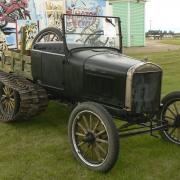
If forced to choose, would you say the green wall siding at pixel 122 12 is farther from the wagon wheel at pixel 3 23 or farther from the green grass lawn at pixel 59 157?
the green grass lawn at pixel 59 157

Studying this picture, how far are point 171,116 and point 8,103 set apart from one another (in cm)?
304

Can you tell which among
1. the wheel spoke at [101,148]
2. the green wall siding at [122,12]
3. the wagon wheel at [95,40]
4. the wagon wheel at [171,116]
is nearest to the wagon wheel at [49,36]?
the wagon wheel at [95,40]

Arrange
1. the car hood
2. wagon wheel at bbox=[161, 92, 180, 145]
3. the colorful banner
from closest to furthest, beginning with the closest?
the car hood
wagon wheel at bbox=[161, 92, 180, 145]
the colorful banner

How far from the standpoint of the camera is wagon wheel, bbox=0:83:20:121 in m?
7.30

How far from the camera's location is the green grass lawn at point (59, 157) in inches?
209

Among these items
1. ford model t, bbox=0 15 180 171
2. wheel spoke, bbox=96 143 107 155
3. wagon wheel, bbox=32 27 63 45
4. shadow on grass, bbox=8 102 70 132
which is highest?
wagon wheel, bbox=32 27 63 45

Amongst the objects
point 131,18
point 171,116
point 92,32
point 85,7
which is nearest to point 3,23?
point 85,7

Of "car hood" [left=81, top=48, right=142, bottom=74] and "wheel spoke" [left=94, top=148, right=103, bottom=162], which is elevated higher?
"car hood" [left=81, top=48, right=142, bottom=74]

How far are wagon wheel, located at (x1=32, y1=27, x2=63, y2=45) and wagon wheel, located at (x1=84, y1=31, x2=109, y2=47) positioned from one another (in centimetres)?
56

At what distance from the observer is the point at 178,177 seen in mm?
5250

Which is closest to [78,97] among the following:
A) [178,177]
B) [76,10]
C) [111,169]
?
[111,169]

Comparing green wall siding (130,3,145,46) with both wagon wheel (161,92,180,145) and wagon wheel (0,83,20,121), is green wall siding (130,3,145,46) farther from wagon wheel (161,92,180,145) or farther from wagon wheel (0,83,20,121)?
wagon wheel (161,92,180,145)

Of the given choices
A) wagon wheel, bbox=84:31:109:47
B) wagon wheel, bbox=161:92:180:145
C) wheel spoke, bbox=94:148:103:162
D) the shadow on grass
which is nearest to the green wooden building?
the shadow on grass

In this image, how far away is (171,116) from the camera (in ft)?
21.5
